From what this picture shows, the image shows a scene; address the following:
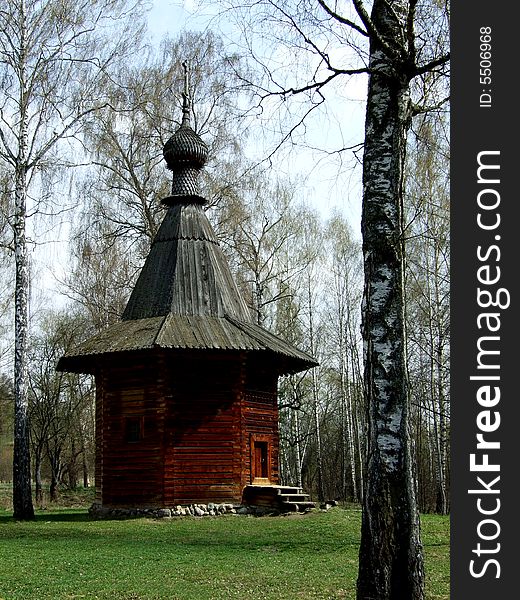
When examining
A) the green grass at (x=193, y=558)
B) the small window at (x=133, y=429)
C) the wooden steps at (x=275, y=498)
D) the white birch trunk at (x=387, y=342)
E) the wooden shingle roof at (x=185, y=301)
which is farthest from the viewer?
the small window at (x=133, y=429)

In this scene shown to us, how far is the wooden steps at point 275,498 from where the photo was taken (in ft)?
59.6

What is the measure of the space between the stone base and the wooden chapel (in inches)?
6.0

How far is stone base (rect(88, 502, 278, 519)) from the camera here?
17750mm

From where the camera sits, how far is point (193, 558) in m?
11.2

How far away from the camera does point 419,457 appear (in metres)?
35.6

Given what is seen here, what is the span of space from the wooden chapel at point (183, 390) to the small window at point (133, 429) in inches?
1.0

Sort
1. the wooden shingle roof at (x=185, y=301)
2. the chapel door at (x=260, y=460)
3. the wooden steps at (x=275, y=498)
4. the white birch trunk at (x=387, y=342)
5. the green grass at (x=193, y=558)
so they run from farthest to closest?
the chapel door at (x=260, y=460) < the wooden steps at (x=275, y=498) < the wooden shingle roof at (x=185, y=301) < the green grass at (x=193, y=558) < the white birch trunk at (x=387, y=342)

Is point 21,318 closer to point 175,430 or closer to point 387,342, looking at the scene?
point 175,430

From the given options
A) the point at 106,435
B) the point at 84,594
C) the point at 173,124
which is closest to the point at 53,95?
the point at 173,124

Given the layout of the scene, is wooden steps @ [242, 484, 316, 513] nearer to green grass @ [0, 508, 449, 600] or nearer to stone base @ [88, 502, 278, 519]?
stone base @ [88, 502, 278, 519]

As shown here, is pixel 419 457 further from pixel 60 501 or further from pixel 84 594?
pixel 84 594

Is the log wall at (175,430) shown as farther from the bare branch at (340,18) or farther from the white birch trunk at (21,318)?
the bare branch at (340,18)

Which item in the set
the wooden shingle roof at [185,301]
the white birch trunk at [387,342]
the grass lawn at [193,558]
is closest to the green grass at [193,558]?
the grass lawn at [193,558]

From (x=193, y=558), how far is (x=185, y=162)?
1254 cm
